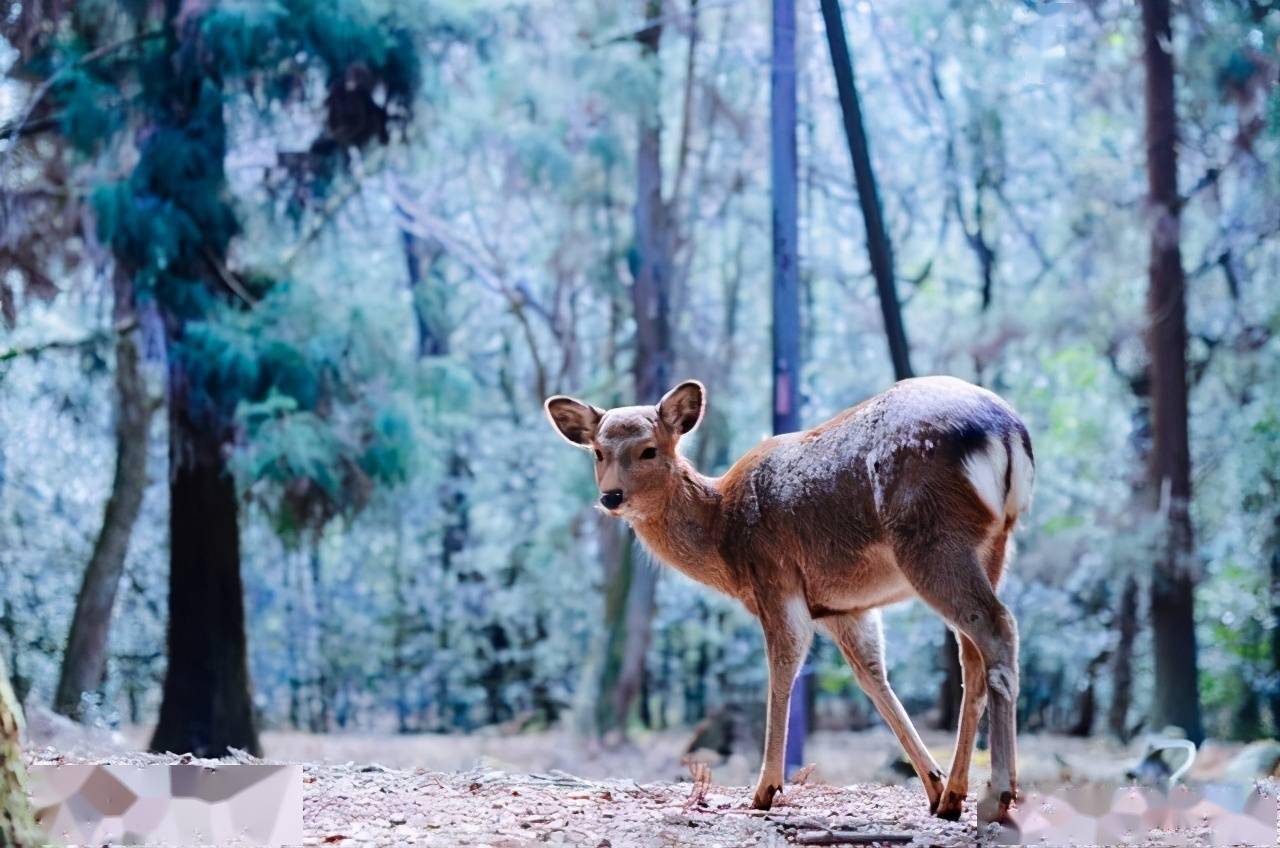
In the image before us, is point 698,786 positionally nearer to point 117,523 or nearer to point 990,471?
point 990,471

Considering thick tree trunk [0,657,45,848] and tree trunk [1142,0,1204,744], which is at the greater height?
tree trunk [1142,0,1204,744]

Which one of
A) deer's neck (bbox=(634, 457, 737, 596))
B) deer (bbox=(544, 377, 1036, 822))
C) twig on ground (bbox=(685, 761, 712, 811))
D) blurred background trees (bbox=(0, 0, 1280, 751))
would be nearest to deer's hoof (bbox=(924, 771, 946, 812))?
deer (bbox=(544, 377, 1036, 822))

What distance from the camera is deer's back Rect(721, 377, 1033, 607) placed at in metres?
4.47

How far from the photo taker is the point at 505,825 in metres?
4.48

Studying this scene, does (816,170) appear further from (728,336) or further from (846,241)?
(728,336)

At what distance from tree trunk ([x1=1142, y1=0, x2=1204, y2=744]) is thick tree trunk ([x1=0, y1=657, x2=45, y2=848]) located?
9.91 m

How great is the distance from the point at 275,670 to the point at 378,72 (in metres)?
6.60

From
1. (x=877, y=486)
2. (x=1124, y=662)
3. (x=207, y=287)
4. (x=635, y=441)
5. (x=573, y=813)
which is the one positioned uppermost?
(x=207, y=287)

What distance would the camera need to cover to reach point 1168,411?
11.2 metres

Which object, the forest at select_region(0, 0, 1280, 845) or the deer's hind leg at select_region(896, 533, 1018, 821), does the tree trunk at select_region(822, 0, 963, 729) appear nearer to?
the forest at select_region(0, 0, 1280, 845)
